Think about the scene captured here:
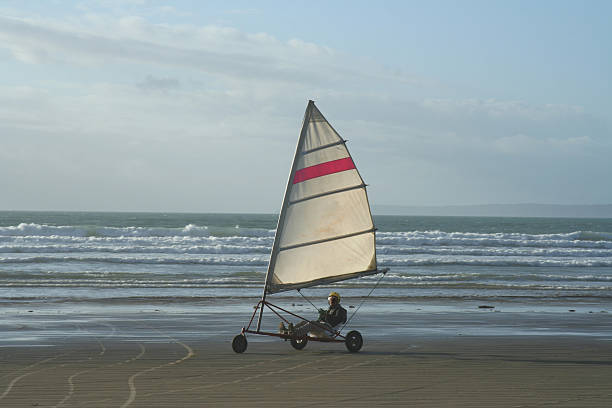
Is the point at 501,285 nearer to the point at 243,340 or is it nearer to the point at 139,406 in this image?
the point at 243,340

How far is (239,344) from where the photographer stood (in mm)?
12672

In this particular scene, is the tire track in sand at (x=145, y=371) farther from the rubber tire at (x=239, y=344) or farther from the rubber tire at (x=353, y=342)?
the rubber tire at (x=353, y=342)

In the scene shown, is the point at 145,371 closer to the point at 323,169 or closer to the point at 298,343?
the point at 298,343

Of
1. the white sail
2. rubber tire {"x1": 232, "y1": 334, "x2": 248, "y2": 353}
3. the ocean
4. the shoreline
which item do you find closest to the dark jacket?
the shoreline

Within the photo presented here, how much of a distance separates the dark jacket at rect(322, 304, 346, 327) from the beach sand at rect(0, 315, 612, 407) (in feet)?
1.67

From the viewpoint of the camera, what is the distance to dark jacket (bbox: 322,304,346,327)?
13062 mm

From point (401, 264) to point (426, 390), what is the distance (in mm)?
28317

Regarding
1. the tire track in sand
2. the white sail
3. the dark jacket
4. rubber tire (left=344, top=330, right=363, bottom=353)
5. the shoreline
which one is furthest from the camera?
the white sail

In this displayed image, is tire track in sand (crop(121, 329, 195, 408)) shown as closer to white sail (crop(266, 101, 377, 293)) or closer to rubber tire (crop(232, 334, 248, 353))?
rubber tire (crop(232, 334, 248, 353))

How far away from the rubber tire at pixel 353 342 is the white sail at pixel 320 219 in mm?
1156

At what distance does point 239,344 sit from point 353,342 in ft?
6.31

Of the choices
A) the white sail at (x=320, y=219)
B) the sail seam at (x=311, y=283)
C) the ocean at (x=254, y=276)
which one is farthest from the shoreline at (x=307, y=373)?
the ocean at (x=254, y=276)

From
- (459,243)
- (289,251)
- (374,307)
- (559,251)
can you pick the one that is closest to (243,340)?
(289,251)

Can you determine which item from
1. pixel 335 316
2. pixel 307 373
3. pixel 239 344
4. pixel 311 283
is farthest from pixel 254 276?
pixel 307 373
